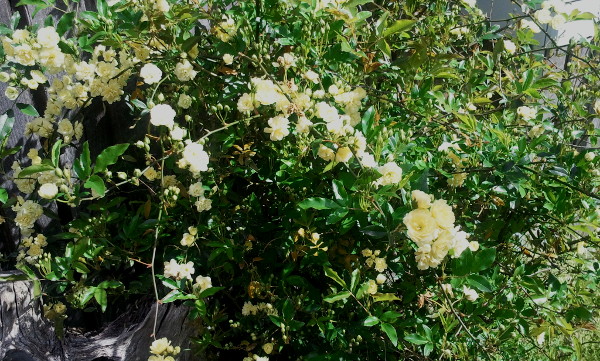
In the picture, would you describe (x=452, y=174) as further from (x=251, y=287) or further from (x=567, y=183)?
(x=251, y=287)

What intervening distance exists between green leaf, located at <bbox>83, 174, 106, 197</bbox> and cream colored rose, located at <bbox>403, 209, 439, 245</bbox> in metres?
0.65

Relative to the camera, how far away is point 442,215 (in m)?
1.10

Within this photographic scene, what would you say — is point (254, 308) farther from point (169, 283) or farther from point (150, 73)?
point (150, 73)

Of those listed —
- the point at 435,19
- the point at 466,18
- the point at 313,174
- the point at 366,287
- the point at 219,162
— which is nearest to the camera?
the point at 366,287

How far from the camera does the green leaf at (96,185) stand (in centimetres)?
122

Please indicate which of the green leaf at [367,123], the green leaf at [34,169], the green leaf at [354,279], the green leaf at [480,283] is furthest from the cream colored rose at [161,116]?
the green leaf at [480,283]

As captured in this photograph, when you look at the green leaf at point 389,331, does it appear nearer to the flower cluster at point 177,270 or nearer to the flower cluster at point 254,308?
the flower cluster at point 254,308

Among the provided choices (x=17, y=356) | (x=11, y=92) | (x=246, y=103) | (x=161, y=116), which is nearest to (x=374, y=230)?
(x=246, y=103)

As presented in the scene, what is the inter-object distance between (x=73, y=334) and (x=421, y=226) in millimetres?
1095

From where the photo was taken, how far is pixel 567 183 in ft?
5.09

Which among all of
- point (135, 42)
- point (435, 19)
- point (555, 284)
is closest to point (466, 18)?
point (435, 19)

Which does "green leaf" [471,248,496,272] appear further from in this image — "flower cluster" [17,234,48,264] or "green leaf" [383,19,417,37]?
"flower cluster" [17,234,48,264]

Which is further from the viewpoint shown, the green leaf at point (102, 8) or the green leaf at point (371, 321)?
the green leaf at point (102, 8)

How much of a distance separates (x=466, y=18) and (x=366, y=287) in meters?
1.32
